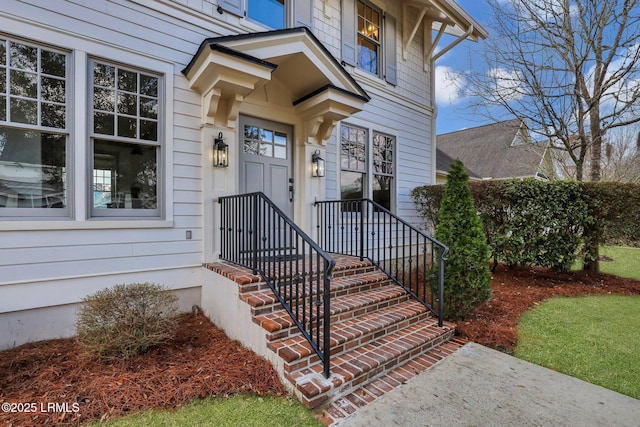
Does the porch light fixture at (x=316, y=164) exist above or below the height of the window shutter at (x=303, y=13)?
below

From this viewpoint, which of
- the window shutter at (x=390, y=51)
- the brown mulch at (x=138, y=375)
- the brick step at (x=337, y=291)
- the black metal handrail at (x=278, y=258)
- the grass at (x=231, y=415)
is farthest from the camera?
the window shutter at (x=390, y=51)

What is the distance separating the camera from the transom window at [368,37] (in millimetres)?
6199

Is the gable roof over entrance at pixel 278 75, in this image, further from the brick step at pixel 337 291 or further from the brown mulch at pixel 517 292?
the brown mulch at pixel 517 292

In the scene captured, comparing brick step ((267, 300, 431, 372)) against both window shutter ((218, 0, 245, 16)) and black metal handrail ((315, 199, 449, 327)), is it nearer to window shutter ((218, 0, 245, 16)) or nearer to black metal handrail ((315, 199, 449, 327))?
black metal handrail ((315, 199, 449, 327))

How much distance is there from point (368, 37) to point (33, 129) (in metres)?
5.80

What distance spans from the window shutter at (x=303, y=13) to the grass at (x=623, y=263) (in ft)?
27.6

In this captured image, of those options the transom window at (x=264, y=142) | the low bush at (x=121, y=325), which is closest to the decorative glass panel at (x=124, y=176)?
the low bush at (x=121, y=325)

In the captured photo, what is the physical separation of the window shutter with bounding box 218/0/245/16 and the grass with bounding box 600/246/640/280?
919cm

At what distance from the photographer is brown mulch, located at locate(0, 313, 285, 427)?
2148 millimetres

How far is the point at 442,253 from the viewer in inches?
142

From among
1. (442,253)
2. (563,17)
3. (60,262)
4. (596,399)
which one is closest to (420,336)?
(442,253)

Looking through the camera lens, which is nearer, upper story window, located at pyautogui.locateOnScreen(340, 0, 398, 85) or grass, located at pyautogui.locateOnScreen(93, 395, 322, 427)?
grass, located at pyautogui.locateOnScreen(93, 395, 322, 427)

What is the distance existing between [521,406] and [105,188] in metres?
4.54

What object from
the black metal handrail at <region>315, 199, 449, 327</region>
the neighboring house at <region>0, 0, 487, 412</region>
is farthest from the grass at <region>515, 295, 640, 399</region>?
the neighboring house at <region>0, 0, 487, 412</region>
